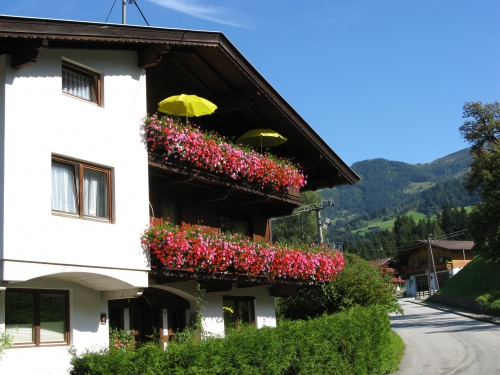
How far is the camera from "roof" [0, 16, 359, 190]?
40.2ft

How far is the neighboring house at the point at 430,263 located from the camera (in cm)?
8725

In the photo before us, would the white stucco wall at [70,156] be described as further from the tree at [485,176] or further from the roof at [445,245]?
the roof at [445,245]

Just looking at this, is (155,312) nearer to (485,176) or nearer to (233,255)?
(233,255)

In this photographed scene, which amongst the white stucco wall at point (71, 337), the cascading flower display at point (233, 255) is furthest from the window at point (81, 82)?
the white stucco wall at point (71, 337)

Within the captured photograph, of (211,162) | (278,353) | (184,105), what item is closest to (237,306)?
(211,162)

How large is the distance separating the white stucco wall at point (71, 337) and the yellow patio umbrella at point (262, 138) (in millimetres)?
8078

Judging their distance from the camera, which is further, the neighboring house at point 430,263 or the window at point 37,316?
the neighboring house at point 430,263

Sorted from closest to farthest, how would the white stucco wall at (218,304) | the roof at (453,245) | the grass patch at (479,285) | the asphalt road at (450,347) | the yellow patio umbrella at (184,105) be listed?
the yellow patio umbrella at (184,105)
the white stucco wall at (218,304)
the asphalt road at (450,347)
the grass patch at (479,285)
the roof at (453,245)

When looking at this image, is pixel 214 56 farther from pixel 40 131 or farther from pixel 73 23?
pixel 40 131

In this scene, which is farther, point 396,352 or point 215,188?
point 396,352

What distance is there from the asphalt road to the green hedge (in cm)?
174

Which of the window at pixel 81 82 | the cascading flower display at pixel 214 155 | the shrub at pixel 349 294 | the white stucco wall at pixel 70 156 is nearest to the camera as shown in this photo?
the white stucco wall at pixel 70 156

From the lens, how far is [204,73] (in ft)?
61.4

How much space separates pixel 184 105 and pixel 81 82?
3.11m
